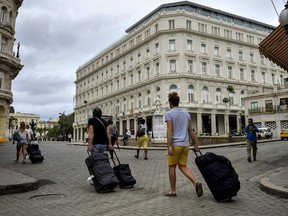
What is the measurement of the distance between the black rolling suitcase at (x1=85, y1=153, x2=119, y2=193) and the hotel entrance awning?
6.30 meters

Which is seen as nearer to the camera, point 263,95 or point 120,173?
point 120,173

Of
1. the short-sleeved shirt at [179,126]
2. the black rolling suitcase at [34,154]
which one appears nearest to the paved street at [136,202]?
the short-sleeved shirt at [179,126]

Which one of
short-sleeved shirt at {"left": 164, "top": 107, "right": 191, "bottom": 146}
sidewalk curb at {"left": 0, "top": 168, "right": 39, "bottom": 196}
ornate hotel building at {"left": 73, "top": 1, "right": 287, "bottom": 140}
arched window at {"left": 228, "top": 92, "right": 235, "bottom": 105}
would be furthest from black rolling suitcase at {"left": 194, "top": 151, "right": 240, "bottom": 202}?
arched window at {"left": 228, "top": 92, "right": 235, "bottom": 105}

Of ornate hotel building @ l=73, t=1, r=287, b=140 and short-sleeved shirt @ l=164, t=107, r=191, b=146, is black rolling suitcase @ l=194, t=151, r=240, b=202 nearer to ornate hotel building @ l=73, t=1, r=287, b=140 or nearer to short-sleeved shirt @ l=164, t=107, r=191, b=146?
short-sleeved shirt @ l=164, t=107, r=191, b=146

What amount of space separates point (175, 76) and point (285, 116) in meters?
17.2

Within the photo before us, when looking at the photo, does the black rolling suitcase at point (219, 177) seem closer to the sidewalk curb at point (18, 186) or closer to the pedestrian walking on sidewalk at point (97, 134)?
the pedestrian walking on sidewalk at point (97, 134)

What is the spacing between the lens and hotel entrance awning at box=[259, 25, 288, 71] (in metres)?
8.54

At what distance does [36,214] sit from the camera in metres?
4.21

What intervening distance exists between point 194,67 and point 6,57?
26.8m

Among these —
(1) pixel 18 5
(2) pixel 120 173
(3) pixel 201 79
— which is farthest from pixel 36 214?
(3) pixel 201 79

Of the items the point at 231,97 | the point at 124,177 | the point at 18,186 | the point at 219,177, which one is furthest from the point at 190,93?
the point at 219,177

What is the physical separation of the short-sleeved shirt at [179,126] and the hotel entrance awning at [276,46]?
4907 millimetres

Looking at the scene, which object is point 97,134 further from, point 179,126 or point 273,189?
point 273,189

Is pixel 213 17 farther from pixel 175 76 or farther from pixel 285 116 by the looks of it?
pixel 285 116
